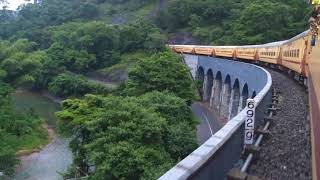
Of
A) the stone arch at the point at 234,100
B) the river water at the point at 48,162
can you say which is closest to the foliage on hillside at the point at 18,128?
the river water at the point at 48,162

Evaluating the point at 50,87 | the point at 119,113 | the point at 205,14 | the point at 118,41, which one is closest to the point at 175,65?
the point at 119,113

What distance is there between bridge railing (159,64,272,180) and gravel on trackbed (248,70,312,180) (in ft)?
1.95

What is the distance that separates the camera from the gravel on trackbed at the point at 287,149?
749 centimetres

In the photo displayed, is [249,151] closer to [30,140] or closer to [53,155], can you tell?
[53,155]

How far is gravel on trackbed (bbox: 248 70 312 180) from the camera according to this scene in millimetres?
7488

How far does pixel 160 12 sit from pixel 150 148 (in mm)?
61219

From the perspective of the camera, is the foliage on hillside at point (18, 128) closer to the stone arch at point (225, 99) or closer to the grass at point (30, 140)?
the grass at point (30, 140)

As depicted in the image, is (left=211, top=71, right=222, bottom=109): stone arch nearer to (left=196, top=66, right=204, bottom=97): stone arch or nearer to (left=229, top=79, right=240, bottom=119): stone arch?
(left=196, top=66, right=204, bottom=97): stone arch

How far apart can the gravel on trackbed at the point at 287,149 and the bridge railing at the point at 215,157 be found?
0.59m

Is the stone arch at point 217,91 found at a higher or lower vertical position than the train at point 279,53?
lower

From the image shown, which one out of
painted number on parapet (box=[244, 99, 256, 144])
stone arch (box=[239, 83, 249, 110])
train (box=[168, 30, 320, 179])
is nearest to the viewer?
train (box=[168, 30, 320, 179])

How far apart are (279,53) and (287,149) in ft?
55.4

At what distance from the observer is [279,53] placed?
24.9 m

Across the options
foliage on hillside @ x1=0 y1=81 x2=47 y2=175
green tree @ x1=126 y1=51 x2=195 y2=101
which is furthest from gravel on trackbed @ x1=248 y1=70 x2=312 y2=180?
foliage on hillside @ x1=0 y1=81 x2=47 y2=175
